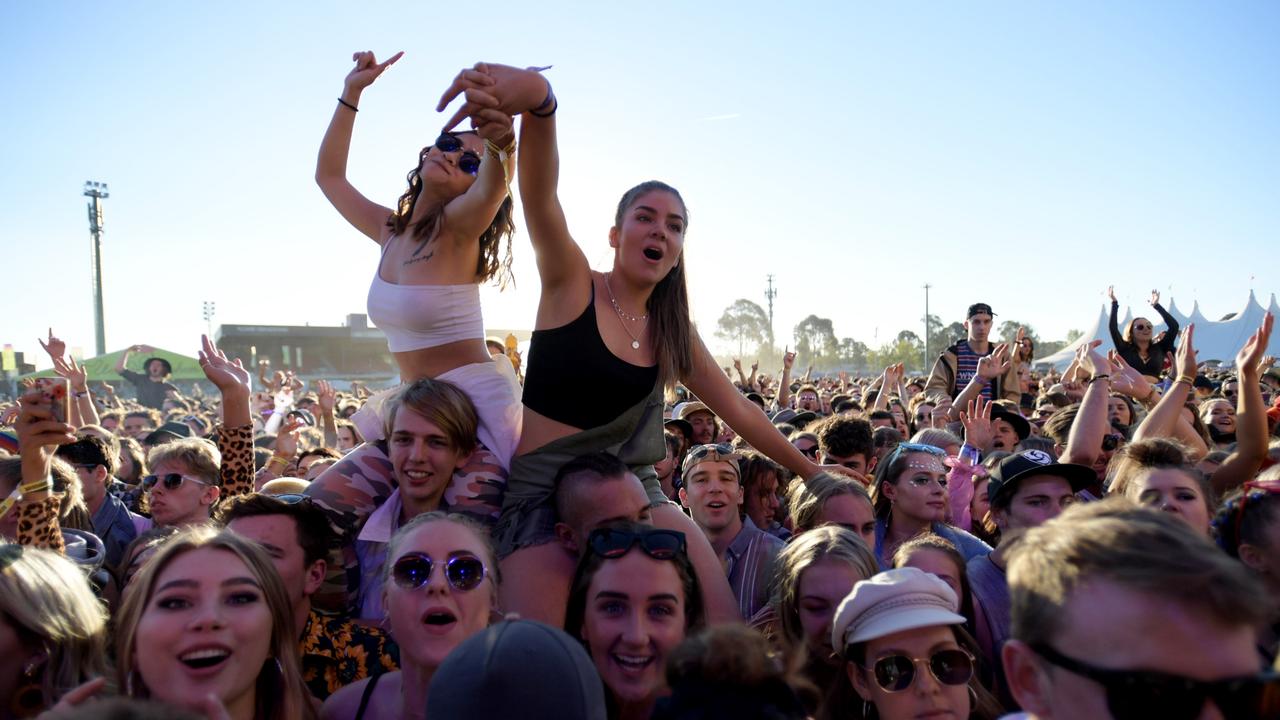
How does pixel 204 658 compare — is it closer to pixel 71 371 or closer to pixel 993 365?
pixel 71 371

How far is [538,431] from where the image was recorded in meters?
2.91

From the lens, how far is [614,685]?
2287mm

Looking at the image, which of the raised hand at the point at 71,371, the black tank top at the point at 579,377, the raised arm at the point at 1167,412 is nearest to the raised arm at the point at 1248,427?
the raised arm at the point at 1167,412

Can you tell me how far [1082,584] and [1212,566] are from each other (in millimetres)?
179

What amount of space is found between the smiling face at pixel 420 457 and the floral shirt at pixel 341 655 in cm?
48

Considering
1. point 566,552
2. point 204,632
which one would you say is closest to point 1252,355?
point 566,552

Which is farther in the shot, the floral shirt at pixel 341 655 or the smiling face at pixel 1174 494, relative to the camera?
the smiling face at pixel 1174 494

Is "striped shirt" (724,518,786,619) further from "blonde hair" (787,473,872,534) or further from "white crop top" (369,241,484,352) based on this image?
"white crop top" (369,241,484,352)

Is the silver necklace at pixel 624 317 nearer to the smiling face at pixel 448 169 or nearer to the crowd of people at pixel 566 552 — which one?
the crowd of people at pixel 566 552

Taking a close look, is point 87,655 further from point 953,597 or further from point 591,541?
point 953,597

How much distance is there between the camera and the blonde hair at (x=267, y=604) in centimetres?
208

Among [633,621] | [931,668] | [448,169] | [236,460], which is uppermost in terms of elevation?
[448,169]

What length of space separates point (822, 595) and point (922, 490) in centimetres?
161

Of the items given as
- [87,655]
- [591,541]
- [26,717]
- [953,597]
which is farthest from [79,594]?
[953,597]
